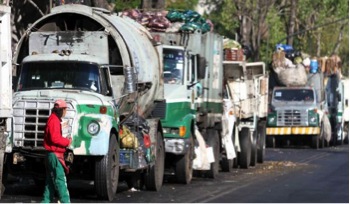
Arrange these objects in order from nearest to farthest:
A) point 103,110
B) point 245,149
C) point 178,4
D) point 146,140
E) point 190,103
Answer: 1. point 103,110
2. point 146,140
3. point 190,103
4. point 245,149
5. point 178,4

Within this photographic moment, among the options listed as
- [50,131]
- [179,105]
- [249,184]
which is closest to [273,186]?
[249,184]

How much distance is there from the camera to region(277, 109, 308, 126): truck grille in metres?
46.6

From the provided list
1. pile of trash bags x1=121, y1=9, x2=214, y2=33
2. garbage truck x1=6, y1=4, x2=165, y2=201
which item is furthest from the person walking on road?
pile of trash bags x1=121, y1=9, x2=214, y2=33

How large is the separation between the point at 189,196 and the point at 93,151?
97.7 inches

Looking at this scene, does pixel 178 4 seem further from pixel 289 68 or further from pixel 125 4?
pixel 125 4

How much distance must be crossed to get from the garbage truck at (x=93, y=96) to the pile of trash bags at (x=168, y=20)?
2336mm

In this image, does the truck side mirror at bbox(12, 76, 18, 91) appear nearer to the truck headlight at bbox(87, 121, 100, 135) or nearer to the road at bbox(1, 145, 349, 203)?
the road at bbox(1, 145, 349, 203)

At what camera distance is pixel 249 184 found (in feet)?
82.4

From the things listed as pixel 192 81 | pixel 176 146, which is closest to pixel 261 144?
pixel 192 81

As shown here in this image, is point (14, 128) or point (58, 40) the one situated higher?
point (58, 40)

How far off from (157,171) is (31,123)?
354 cm

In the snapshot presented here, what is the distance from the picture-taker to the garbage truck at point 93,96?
1986cm

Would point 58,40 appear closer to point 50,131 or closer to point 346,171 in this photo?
point 50,131

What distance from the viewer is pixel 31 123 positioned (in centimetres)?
1988
